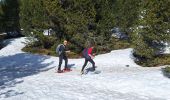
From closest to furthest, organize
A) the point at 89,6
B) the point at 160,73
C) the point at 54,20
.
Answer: the point at 160,73
the point at 89,6
the point at 54,20

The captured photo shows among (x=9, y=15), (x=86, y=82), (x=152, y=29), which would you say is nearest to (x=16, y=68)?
(x=86, y=82)

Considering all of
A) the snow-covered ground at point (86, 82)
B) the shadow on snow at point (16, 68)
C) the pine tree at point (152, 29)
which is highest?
the pine tree at point (152, 29)

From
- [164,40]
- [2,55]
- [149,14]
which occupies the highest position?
[149,14]

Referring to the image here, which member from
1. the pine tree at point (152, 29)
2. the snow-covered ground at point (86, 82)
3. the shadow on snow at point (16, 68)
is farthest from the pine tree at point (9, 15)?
the pine tree at point (152, 29)

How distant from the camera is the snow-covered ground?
17.5 metres

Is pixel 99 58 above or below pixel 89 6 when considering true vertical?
below

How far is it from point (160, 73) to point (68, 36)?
1188cm

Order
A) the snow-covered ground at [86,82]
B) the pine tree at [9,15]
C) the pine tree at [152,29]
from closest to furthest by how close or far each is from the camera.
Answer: the snow-covered ground at [86,82] < the pine tree at [152,29] < the pine tree at [9,15]

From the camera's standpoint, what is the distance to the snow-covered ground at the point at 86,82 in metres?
17.5

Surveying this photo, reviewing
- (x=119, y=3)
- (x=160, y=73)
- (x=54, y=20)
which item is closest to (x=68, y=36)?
(x=54, y=20)

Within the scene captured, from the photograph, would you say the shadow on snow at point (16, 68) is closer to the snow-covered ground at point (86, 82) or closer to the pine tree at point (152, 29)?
the snow-covered ground at point (86, 82)

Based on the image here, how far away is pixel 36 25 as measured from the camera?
1297 inches

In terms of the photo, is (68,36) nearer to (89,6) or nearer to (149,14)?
(89,6)

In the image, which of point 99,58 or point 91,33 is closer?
point 99,58
